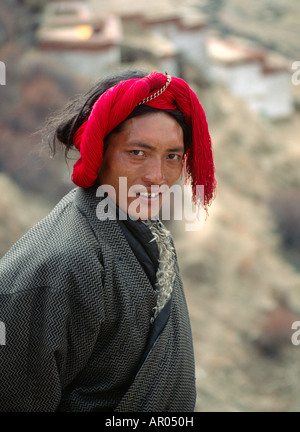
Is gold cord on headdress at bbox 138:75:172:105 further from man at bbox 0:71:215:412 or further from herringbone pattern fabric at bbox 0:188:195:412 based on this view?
herringbone pattern fabric at bbox 0:188:195:412

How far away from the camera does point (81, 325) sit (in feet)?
4.54

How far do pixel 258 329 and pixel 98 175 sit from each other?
12.5 meters

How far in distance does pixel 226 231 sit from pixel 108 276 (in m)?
15.5

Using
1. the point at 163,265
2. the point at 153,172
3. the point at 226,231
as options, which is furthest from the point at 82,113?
the point at 226,231

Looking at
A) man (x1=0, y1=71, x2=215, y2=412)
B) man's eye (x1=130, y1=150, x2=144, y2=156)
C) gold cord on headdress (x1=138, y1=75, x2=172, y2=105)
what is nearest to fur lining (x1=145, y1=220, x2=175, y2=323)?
man (x1=0, y1=71, x2=215, y2=412)

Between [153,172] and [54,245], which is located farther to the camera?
[153,172]

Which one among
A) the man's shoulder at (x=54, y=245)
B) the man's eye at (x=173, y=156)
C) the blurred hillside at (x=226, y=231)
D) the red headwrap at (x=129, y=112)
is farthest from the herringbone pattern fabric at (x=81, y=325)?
the blurred hillside at (x=226, y=231)

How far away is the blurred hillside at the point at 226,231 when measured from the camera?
11.5 meters

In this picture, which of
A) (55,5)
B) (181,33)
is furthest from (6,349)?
(181,33)

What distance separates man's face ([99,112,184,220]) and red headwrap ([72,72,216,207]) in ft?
0.14

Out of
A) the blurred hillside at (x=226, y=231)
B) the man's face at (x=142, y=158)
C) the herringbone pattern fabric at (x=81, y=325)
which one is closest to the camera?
the herringbone pattern fabric at (x=81, y=325)

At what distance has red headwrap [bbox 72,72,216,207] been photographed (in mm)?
1453

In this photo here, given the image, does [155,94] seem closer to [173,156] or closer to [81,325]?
[173,156]

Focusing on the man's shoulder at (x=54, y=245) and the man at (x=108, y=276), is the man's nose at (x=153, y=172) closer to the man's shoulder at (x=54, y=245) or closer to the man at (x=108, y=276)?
the man at (x=108, y=276)
